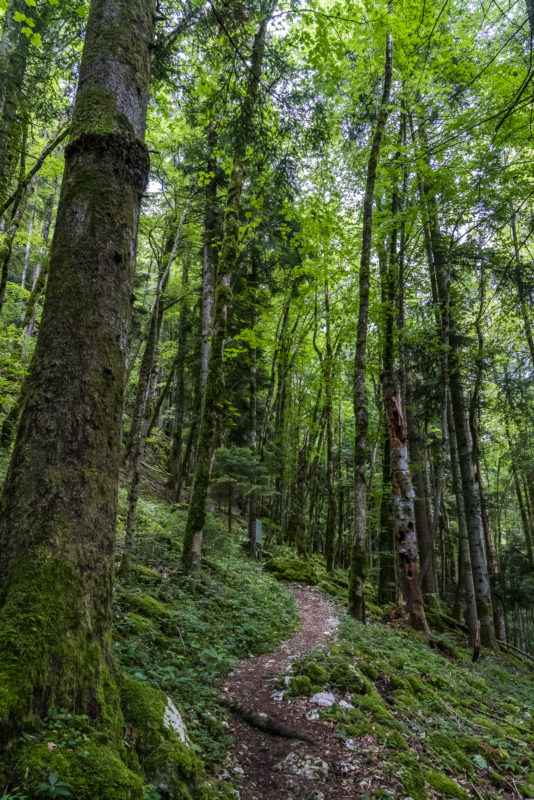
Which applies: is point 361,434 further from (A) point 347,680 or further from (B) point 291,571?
(B) point 291,571

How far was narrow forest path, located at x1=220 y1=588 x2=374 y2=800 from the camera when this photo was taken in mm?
3020

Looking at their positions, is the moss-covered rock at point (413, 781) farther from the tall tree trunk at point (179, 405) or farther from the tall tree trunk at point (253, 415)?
the tall tree trunk at point (179, 405)

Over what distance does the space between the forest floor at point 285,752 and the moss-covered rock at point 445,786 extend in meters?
0.49

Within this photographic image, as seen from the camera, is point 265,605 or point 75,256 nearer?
point 75,256

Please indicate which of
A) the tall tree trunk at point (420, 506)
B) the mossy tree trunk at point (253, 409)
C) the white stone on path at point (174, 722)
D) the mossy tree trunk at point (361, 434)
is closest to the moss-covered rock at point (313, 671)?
the white stone on path at point (174, 722)

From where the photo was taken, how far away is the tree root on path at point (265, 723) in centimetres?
363

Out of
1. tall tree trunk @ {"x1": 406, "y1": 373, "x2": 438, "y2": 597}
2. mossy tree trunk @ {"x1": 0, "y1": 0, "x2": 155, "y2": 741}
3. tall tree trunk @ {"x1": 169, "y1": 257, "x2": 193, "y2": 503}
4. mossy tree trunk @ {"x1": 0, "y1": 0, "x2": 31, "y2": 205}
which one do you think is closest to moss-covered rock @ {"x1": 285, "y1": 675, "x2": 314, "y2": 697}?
mossy tree trunk @ {"x1": 0, "y1": 0, "x2": 155, "y2": 741}

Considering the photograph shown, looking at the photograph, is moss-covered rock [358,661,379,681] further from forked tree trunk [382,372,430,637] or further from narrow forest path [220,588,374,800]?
forked tree trunk [382,372,430,637]

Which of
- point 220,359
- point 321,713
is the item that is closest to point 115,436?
point 321,713

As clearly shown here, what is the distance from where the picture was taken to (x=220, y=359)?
25.1 feet

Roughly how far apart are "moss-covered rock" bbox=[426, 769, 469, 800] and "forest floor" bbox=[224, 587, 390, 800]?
1.60ft

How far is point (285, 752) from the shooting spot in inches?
135

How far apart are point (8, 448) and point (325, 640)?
766 cm

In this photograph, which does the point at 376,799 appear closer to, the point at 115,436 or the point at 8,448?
the point at 115,436
